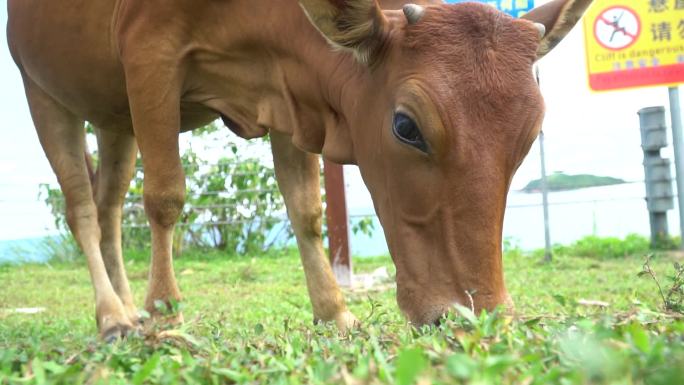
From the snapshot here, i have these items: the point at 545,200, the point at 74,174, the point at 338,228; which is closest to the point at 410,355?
the point at 74,174

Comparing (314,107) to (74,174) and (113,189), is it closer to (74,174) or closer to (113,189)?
(74,174)

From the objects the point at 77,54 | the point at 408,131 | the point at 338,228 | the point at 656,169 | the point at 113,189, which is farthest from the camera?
the point at 656,169

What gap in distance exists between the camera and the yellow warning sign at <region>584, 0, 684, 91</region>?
8.72m

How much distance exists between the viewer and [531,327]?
5.62ft

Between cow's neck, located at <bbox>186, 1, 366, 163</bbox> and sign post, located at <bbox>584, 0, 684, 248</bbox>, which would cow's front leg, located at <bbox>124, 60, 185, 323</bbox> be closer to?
cow's neck, located at <bbox>186, 1, 366, 163</bbox>

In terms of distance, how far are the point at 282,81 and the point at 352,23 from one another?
2.15ft

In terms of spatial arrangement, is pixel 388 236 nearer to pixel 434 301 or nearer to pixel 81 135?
pixel 434 301

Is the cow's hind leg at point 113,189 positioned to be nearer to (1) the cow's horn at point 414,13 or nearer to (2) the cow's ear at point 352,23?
(2) the cow's ear at point 352,23

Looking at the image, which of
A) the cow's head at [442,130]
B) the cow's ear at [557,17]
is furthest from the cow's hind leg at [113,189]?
the cow's ear at [557,17]

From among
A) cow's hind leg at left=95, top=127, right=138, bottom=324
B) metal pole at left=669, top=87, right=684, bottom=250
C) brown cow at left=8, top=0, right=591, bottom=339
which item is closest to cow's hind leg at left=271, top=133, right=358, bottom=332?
brown cow at left=8, top=0, right=591, bottom=339

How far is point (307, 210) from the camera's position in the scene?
12.9 ft

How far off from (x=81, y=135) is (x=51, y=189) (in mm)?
7071

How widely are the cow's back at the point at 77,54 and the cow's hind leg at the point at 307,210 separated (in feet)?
2.70

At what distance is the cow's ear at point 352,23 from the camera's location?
2670 millimetres
